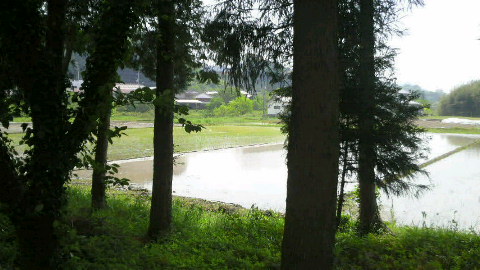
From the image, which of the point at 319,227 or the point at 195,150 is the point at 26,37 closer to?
the point at 319,227

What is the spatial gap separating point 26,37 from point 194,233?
433cm

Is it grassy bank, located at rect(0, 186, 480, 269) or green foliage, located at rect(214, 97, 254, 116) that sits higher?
green foliage, located at rect(214, 97, 254, 116)

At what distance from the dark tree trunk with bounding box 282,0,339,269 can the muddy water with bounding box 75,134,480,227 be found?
181 inches

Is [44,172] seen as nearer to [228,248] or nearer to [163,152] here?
[228,248]

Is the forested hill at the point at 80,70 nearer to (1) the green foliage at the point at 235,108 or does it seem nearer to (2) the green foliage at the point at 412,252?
(2) the green foliage at the point at 412,252

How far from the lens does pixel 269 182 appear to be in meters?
15.1

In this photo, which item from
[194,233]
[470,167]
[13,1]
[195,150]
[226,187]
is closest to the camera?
[13,1]

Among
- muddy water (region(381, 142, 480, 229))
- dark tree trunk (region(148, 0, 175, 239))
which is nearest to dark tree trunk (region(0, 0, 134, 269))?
dark tree trunk (region(148, 0, 175, 239))

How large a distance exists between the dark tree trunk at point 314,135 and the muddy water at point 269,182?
460cm

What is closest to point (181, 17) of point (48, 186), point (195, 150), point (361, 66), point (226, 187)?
point (361, 66)

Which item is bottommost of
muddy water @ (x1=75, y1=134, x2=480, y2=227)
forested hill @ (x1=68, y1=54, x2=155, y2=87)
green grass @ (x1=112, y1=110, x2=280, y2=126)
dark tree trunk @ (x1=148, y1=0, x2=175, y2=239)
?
muddy water @ (x1=75, y1=134, x2=480, y2=227)

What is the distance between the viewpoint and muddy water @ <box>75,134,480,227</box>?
1088 cm

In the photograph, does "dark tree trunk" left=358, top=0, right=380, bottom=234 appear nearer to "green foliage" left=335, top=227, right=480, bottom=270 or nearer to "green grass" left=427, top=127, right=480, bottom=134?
"green foliage" left=335, top=227, right=480, bottom=270

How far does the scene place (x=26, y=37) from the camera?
8.34 ft
